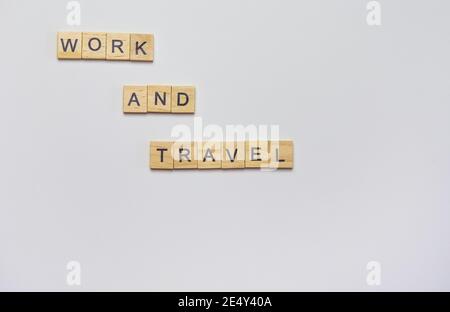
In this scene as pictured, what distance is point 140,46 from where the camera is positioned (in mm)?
810

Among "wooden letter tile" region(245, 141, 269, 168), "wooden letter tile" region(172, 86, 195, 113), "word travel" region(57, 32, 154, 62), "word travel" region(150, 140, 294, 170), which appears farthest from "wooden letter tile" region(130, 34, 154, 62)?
"wooden letter tile" region(245, 141, 269, 168)

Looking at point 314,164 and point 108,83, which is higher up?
point 108,83

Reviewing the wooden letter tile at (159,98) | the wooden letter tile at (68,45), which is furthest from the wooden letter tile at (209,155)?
the wooden letter tile at (68,45)

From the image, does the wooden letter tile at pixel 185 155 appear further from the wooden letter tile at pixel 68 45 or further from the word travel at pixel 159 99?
the wooden letter tile at pixel 68 45

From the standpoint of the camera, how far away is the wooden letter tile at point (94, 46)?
0.81m

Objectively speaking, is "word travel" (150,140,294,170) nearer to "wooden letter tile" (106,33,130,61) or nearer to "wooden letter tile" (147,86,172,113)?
"wooden letter tile" (147,86,172,113)

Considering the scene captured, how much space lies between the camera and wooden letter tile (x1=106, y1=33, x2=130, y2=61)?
0.81 m

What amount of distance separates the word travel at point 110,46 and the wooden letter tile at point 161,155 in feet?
0.70

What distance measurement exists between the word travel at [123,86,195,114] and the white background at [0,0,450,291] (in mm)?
20

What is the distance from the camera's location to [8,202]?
805mm
